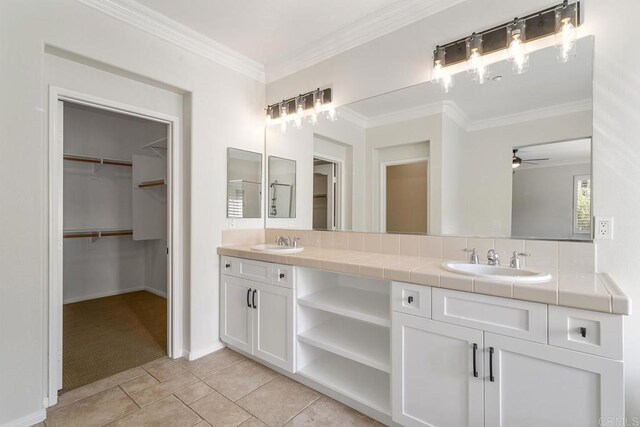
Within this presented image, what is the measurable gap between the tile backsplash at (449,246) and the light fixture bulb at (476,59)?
1040 mm

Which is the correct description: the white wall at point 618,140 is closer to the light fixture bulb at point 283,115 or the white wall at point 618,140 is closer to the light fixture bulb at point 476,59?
the light fixture bulb at point 476,59

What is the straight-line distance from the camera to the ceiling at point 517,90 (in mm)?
1611

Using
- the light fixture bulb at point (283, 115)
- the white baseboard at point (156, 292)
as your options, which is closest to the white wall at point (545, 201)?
the light fixture bulb at point (283, 115)

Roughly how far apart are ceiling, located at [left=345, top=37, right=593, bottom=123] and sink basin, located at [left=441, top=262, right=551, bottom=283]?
965mm

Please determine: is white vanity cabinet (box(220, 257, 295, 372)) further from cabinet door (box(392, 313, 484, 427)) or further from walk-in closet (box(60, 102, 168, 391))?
walk-in closet (box(60, 102, 168, 391))

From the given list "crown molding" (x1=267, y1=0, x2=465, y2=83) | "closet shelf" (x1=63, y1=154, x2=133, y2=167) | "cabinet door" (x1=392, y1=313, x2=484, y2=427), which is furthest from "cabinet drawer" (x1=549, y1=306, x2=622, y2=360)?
"closet shelf" (x1=63, y1=154, x2=133, y2=167)

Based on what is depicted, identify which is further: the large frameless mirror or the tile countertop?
the large frameless mirror

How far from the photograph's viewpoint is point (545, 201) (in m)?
1.77

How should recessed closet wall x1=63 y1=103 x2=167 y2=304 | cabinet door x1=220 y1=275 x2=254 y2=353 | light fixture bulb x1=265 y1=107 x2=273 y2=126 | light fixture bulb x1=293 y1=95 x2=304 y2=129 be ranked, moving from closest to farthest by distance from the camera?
cabinet door x1=220 y1=275 x2=254 y2=353
light fixture bulb x1=293 y1=95 x2=304 y2=129
light fixture bulb x1=265 y1=107 x2=273 y2=126
recessed closet wall x1=63 y1=103 x2=167 y2=304

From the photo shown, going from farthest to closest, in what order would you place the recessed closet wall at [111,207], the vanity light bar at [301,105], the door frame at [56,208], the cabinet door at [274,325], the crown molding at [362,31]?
the recessed closet wall at [111,207], the vanity light bar at [301,105], the cabinet door at [274,325], the crown molding at [362,31], the door frame at [56,208]

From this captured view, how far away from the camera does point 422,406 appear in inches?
61.1

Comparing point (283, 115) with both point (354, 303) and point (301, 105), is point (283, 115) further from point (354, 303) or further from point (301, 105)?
point (354, 303)

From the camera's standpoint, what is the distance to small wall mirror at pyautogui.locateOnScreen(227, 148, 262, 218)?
281 cm

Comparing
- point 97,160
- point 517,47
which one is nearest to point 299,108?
point 517,47
